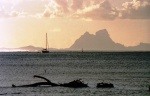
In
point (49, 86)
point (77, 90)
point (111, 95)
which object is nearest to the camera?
point (111, 95)

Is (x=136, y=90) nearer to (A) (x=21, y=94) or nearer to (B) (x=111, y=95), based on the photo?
(B) (x=111, y=95)

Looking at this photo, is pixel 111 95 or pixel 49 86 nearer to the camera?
pixel 111 95

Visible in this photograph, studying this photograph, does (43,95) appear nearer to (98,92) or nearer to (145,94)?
(98,92)

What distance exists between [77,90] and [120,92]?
24.5 ft

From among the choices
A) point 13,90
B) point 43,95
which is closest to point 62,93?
point 43,95

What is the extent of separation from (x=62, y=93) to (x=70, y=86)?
812cm

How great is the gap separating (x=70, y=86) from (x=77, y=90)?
4565 mm

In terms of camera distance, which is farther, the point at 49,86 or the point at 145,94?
the point at 49,86

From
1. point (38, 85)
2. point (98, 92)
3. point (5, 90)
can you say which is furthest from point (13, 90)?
point (98, 92)

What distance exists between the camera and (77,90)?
89.9 meters

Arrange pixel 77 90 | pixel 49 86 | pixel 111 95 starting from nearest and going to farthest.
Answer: pixel 111 95 < pixel 77 90 < pixel 49 86

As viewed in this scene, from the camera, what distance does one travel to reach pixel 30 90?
90.5 meters

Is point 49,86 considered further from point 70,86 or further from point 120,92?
point 120,92

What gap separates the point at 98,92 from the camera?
87.9m
